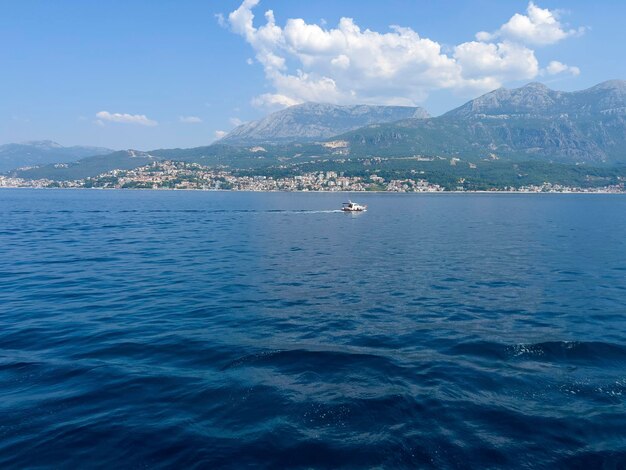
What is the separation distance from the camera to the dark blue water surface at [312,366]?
12883mm

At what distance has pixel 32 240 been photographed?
6288cm

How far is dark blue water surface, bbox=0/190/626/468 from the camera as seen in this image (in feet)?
42.3

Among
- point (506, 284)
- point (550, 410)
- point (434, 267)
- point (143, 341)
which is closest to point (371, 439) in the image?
point (550, 410)

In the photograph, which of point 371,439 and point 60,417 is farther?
point 60,417

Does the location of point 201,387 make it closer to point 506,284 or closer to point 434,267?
point 506,284

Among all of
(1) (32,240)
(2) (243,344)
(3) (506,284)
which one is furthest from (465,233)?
(1) (32,240)

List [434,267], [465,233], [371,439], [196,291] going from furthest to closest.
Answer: [465,233]
[434,267]
[196,291]
[371,439]

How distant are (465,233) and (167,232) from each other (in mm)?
53755

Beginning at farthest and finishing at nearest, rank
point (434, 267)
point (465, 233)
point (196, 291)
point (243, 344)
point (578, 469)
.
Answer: point (465, 233) → point (434, 267) → point (196, 291) → point (243, 344) → point (578, 469)

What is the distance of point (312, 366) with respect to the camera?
18.7 m

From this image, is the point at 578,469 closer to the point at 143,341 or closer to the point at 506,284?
the point at 143,341

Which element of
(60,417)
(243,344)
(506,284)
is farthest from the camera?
(506,284)

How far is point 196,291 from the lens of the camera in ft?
107

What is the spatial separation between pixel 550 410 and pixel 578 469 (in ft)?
10.8
